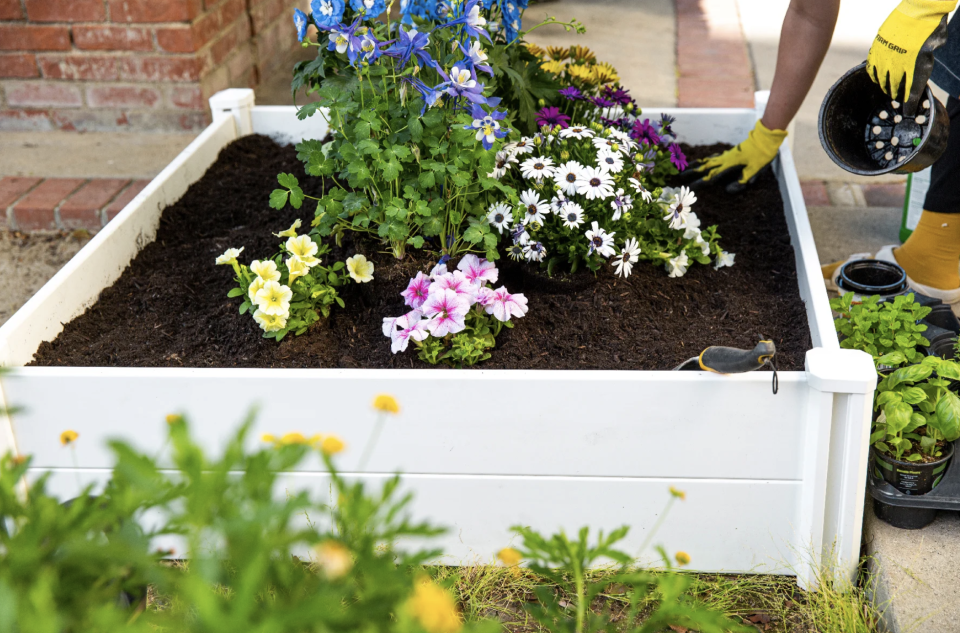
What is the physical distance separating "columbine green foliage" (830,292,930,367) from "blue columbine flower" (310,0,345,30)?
109 cm

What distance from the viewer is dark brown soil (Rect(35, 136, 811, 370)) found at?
62.7 inches

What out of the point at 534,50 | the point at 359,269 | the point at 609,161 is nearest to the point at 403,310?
the point at 359,269

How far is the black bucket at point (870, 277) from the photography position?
78.5 inches

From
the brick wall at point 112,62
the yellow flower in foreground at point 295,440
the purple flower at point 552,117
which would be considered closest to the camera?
the yellow flower in foreground at point 295,440

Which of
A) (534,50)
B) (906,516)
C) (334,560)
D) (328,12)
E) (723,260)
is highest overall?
(328,12)

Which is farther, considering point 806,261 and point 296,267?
point 806,261

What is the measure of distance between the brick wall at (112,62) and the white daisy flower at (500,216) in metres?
1.87

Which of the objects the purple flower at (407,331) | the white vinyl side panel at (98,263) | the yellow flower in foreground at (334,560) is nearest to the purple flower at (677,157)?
the purple flower at (407,331)

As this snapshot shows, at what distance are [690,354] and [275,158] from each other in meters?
1.40

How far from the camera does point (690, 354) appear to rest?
5.18 feet

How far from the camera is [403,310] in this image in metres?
1.71

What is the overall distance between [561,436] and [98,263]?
3.47 feet

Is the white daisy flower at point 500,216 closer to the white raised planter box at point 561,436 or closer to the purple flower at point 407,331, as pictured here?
the purple flower at point 407,331

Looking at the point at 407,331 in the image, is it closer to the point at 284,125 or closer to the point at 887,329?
the point at 887,329
